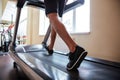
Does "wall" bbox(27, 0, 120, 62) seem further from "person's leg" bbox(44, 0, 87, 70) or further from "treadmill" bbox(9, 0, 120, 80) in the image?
"person's leg" bbox(44, 0, 87, 70)

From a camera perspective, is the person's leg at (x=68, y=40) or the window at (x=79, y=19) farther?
the window at (x=79, y=19)

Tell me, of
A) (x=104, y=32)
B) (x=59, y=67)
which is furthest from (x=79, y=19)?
(x=59, y=67)

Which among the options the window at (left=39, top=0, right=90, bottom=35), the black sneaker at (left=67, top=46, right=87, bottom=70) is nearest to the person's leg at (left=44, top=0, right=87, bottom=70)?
→ the black sneaker at (left=67, top=46, right=87, bottom=70)

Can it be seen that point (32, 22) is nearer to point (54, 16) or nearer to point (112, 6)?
point (112, 6)

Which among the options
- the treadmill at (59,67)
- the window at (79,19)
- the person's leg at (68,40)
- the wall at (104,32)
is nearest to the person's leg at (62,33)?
the person's leg at (68,40)

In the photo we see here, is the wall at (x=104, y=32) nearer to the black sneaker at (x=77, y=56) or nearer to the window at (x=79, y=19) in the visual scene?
the window at (x=79, y=19)

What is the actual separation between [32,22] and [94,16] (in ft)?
9.18

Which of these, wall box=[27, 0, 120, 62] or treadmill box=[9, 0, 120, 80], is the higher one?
wall box=[27, 0, 120, 62]

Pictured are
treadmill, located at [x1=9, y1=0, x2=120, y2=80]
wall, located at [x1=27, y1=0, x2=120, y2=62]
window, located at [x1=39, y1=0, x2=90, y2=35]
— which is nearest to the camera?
treadmill, located at [x1=9, y1=0, x2=120, y2=80]

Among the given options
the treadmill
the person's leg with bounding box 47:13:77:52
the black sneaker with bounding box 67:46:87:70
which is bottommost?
the treadmill

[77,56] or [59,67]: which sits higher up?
[77,56]

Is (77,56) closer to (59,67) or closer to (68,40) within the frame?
(68,40)

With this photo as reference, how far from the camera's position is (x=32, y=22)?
16.1 feet

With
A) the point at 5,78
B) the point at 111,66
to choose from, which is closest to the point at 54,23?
the point at 111,66
